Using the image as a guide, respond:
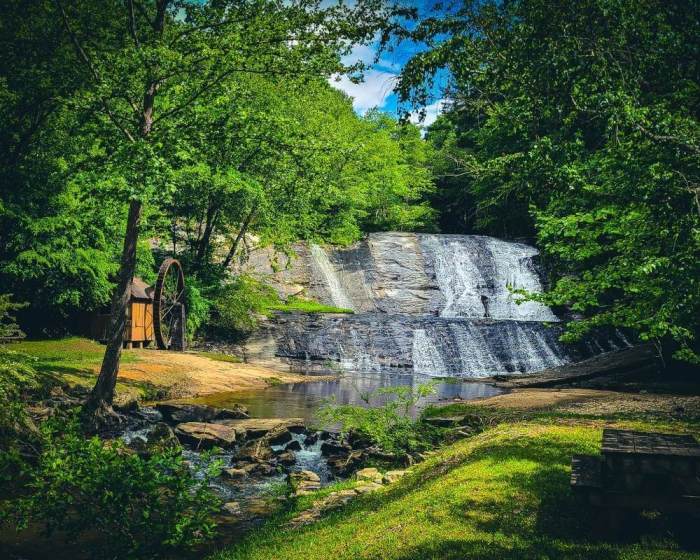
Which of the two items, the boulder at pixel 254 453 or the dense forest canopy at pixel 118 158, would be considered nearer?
the boulder at pixel 254 453

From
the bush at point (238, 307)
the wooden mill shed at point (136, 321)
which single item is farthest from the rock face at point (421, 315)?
the wooden mill shed at point (136, 321)

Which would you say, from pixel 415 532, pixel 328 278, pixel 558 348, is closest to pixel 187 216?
pixel 328 278

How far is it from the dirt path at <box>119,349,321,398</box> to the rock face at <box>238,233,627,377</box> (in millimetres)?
4641

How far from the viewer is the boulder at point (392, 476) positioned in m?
8.34

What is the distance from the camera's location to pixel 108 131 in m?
11.9

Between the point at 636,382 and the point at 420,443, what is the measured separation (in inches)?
402

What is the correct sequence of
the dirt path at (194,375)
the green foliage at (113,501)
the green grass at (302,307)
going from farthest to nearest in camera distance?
the green grass at (302,307) → the dirt path at (194,375) → the green foliage at (113,501)

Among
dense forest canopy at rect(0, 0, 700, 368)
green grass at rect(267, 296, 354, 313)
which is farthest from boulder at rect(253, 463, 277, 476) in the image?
green grass at rect(267, 296, 354, 313)

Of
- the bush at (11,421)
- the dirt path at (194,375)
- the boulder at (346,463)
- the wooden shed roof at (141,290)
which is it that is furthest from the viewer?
the wooden shed roof at (141,290)

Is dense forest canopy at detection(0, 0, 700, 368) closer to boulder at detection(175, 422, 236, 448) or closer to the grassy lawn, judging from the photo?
the grassy lawn

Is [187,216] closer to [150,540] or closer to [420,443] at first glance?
[420,443]

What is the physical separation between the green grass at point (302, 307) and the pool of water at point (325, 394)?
A: 7.10 meters

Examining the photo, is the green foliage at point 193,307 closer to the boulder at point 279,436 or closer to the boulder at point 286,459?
the boulder at point 279,436

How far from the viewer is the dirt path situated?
16203 mm
